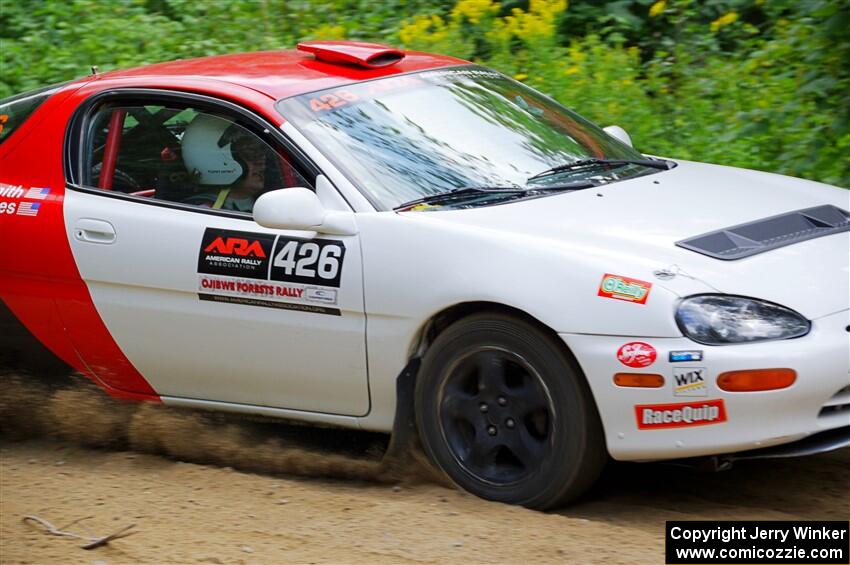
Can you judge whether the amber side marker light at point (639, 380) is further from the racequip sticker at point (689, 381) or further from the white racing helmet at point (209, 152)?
the white racing helmet at point (209, 152)

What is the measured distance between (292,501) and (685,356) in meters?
1.56

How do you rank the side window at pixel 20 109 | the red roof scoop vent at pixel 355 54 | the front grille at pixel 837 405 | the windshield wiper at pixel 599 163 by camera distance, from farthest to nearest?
the side window at pixel 20 109
the red roof scoop vent at pixel 355 54
the windshield wiper at pixel 599 163
the front grille at pixel 837 405

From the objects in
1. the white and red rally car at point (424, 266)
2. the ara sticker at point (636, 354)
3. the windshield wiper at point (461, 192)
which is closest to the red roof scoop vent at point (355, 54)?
the white and red rally car at point (424, 266)

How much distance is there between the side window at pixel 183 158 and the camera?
16.7ft

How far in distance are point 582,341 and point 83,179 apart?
7.98 feet

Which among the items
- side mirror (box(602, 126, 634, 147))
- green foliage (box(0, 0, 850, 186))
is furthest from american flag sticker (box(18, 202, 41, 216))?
green foliage (box(0, 0, 850, 186))

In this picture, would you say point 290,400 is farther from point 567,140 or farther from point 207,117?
point 567,140

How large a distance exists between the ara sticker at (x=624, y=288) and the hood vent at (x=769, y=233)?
29 cm

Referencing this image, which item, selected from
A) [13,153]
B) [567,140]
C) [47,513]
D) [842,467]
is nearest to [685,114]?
[567,140]

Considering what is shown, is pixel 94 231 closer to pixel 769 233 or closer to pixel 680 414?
pixel 680 414

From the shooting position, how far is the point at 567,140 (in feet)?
18.3

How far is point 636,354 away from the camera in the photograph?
4.12 meters

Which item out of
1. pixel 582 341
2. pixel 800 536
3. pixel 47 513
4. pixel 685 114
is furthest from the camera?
pixel 685 114

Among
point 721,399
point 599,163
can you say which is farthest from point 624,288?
point 599,163
